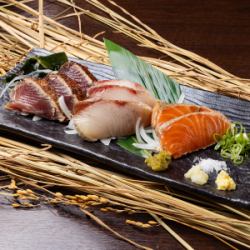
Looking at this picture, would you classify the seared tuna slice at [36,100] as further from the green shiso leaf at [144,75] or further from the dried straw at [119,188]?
the green shiso leaf at [144,75]

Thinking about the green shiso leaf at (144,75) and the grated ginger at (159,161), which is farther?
the green shiso leaf at (144,75)

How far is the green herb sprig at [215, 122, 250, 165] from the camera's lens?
2.22 metres

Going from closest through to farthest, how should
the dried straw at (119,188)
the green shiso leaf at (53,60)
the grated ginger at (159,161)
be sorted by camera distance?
the dried straw at (119,188), the grated ginger at (159,161), the green shiso leaf at (53,60)

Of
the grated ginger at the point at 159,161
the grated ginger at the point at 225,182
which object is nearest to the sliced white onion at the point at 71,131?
the grated ginger at the point at 159,161

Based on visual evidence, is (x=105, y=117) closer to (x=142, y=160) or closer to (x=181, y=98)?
(x=142, y=160)

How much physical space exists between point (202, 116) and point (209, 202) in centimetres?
35

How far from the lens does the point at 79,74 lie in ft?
8.32

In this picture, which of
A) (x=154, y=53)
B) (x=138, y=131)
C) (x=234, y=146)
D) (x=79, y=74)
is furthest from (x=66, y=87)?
(x=154, y=53)

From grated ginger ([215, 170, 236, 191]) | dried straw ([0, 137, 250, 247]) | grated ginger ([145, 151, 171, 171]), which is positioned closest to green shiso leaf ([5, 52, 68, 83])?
dried straw ([0, 137, 250, 247])

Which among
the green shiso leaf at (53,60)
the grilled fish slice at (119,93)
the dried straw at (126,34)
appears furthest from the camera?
the dried straw at (126,34)

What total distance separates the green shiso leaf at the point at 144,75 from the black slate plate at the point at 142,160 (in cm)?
6

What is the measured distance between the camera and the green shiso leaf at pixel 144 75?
8.48 feet

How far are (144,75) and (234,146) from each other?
560 millimetres

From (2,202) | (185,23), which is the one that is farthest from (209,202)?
(185,23)
